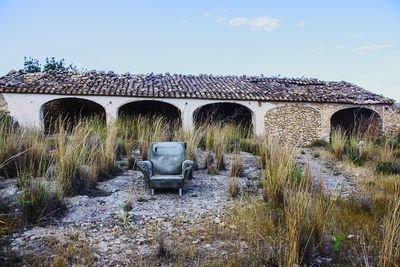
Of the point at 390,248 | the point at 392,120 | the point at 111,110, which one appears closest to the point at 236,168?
the point at 390,248

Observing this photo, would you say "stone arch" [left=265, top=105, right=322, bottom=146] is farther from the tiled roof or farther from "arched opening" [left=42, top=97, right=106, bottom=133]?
"arched opening" [left=42, top=97, right=106, bottom=133]

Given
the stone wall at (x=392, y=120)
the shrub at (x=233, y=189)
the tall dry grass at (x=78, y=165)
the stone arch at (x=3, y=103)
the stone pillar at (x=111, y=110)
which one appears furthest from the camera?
the stone wall at (x=392, y=120)

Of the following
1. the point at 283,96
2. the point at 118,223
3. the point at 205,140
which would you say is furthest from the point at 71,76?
the point at 118,223

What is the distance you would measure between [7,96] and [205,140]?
26.4 feet

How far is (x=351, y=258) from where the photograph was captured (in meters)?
3.96

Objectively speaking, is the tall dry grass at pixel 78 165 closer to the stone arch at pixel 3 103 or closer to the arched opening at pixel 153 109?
the stone arch at pixel 3 103

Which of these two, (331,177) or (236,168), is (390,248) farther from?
(331,177)

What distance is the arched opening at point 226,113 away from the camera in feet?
53.8

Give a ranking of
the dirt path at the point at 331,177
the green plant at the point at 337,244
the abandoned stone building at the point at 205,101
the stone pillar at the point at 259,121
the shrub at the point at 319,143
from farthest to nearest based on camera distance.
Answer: the stone pillar at the point at 259,121 → the shrub at the point at 319,143 → the abandoned stone building at the point at 205,101 → the dirt path at the point at 331,177 → the green plant at the point at 337,244

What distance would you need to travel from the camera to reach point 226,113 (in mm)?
17188

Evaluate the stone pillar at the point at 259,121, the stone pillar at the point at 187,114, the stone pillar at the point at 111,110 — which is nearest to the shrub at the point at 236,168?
the stone pillar at the point at 187,114

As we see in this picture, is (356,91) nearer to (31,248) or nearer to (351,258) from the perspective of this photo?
(351,258)

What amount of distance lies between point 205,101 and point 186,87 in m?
1.24

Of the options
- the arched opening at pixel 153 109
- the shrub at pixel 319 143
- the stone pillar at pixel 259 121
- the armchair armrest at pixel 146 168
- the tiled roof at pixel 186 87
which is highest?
the tiled roof at pixel 186 87
